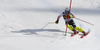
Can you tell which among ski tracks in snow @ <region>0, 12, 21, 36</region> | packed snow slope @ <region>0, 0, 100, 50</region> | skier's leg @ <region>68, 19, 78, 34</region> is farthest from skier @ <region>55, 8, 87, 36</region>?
ski tracks in snow @ <region>0, 12, 21, 36</region>

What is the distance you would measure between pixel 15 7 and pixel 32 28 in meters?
Answer: 2.62

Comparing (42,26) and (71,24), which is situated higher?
(71,24)

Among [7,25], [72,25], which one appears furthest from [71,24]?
[7,25]

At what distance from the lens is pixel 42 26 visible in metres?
8.06

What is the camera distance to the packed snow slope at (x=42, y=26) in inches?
256

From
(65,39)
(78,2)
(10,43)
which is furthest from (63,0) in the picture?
(10,43)

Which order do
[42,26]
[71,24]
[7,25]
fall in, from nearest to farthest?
[71,24] → [7,25] → [42,26]

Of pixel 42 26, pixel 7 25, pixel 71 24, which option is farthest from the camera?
pixel 42 26

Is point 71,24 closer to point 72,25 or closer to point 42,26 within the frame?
point 72,25

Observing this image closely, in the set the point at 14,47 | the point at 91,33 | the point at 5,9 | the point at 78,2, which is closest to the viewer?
the point at 14,47

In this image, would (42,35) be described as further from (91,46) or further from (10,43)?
(91,46)

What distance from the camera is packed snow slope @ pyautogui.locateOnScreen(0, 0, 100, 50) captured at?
650 cm

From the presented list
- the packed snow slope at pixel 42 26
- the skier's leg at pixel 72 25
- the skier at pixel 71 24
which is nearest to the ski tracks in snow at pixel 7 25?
the packed snow slope at pixel 42 26

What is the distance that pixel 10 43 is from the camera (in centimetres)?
648
